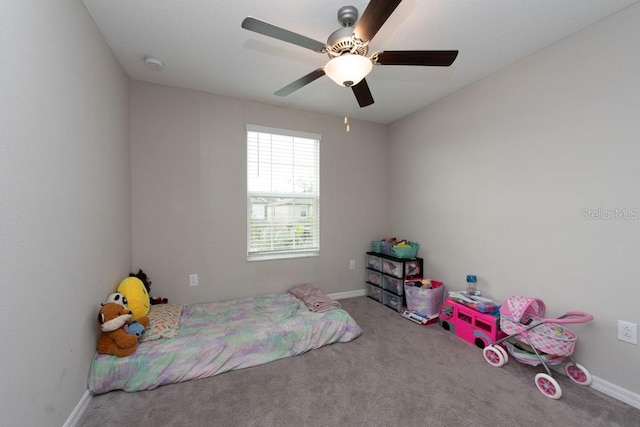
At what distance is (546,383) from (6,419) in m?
2.89

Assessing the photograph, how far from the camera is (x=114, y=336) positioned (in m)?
1.83

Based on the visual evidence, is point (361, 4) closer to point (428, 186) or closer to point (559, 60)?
point (559, 60)

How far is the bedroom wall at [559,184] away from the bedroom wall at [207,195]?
4.71 ft

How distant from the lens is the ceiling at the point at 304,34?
1.66 meters

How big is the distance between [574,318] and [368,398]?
5.09 feet

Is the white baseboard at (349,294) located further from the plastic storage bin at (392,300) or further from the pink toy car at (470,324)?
the pink toy car at (470,324)

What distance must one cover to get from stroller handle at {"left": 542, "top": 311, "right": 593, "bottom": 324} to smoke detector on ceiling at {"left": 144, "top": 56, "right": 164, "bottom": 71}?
368cm

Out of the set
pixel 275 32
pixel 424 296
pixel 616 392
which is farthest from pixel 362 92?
pixel 616 392

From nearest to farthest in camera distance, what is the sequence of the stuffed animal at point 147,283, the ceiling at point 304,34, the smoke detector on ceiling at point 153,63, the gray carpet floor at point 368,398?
the gray carpet floor at point 368,398, the ceiling at point 304,34, the smoke detector on ceiling at point 153,63, the stuffed animal at point 147,283

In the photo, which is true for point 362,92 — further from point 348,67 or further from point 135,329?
point 135,329

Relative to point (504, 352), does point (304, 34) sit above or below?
above

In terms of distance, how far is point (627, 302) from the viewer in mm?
1683

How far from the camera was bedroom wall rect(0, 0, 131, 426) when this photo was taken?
1.03 m

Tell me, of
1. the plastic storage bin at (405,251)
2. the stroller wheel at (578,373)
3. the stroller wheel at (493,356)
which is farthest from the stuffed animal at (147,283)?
the stroller wheel at (578,373)
